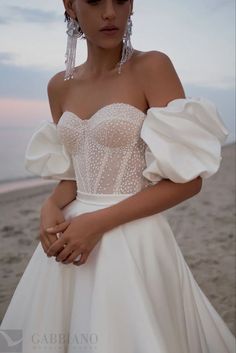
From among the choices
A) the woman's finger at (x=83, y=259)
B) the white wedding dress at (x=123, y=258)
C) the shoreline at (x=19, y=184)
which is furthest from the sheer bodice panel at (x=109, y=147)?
the shoreline at (x=19, y=184)

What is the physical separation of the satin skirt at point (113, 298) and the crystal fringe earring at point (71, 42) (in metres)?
0.41

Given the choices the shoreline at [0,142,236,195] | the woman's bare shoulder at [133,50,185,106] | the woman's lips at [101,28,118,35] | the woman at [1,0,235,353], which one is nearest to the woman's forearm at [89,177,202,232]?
the woman at [1,0,235,353]

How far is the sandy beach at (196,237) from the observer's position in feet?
11.2

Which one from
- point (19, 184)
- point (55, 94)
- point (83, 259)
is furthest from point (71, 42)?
point (19, 184)

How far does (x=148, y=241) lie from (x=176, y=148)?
11.4 inches

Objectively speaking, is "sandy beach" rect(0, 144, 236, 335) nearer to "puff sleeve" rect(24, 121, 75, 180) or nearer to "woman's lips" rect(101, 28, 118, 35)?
"puff sleeve" rect(24, 121, 75, 180)

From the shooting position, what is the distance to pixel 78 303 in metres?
1.42

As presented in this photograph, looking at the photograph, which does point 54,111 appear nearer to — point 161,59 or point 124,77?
point 124,77

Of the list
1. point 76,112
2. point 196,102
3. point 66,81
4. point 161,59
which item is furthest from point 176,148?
point 66,81

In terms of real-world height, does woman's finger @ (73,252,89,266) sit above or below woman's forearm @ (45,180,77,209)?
below

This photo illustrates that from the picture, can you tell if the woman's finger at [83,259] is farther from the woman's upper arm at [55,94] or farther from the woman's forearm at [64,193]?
the woman's upper arm at [55,94]

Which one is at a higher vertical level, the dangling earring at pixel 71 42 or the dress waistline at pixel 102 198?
the dangling earring at pixel 71 42

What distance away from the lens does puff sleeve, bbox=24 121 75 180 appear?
64.8 inches

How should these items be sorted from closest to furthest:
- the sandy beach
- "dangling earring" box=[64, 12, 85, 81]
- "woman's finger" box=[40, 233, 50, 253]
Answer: "woman's finger" box=[40, 233, 50, 253], "dangling earring" box=[64, 12, 85, 81], the sandy beach
